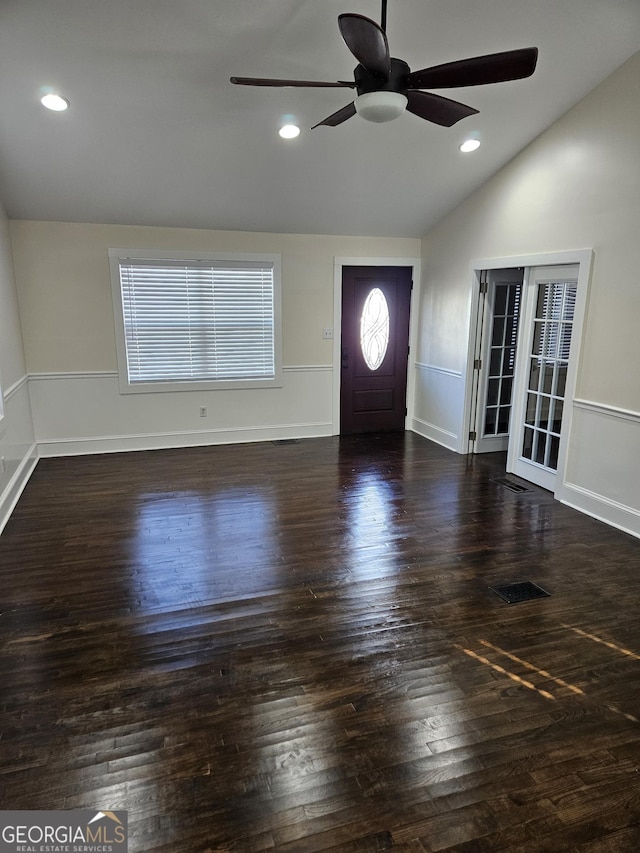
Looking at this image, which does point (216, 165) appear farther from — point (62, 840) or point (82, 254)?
point (62, 840)

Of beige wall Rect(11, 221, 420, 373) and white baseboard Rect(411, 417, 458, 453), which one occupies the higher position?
beige wall Rect(11, 221, 420, 373)

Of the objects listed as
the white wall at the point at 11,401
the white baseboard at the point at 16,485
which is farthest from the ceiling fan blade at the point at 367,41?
the white baseboard at the point at 16,485

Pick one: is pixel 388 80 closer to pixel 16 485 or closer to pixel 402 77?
pixel 402 77

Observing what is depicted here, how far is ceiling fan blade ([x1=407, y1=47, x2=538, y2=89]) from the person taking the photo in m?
2.41

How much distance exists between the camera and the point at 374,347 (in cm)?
680

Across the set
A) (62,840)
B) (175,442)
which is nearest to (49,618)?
(62,840)

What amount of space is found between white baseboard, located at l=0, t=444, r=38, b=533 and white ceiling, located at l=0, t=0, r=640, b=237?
2427mm

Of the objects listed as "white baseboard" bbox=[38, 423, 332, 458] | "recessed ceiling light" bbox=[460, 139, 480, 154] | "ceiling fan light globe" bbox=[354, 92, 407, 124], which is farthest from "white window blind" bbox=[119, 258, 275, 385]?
"ceiling fan light globe" bbox=[354, 92, 407, 124]

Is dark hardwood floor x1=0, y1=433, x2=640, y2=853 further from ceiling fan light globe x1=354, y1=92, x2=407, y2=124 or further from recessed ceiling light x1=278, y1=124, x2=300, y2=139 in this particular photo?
recessed ceiling light x1=278, y1=124, x2=300, y2=139

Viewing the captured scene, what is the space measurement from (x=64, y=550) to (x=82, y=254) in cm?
334

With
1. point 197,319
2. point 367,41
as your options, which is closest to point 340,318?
point 197,319

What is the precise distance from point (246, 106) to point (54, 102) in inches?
52.8

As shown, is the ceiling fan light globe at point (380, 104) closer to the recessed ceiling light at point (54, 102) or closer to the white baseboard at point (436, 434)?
the recessed ceiling light at point (54, 102)

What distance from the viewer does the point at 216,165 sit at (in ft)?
15.5
